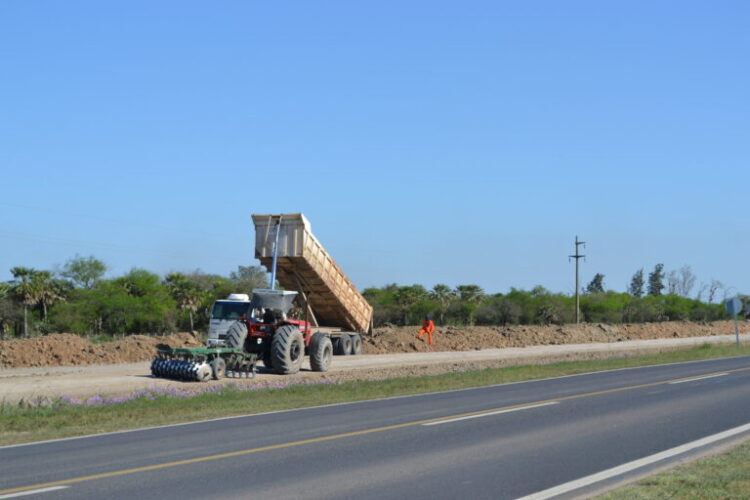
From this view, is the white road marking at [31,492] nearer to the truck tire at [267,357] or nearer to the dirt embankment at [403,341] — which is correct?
the truck tire at [267,357]

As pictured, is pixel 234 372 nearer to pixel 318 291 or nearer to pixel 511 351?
pixel 318 291

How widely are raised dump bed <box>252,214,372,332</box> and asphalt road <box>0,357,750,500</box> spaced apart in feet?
35.9

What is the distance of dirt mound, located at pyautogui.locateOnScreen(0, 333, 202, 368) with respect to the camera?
28609 mm

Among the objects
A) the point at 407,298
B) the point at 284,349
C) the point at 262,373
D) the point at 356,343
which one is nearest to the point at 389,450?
the point at 284,349

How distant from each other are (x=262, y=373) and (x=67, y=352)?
8.57 m

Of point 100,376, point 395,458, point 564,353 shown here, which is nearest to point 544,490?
point 395,458

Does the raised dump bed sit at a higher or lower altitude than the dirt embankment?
higher

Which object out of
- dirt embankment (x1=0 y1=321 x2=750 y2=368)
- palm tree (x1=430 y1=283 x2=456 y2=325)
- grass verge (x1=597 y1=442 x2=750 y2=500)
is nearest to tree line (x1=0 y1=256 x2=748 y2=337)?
palm tree (x1=430 y1=283 x2=456 y2=325)

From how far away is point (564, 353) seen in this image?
1651 inches

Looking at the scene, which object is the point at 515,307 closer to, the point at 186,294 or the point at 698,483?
the point at 186,294

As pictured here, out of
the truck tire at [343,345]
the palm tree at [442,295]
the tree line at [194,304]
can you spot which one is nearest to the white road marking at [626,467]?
the truck tire at [343,345]

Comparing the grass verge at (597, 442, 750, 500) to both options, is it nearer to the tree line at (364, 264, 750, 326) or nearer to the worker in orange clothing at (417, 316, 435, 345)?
the worker in orange clothing at (417, 316, 435, 345)

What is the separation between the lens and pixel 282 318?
85.8ft

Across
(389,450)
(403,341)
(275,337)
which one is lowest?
(389,450)
